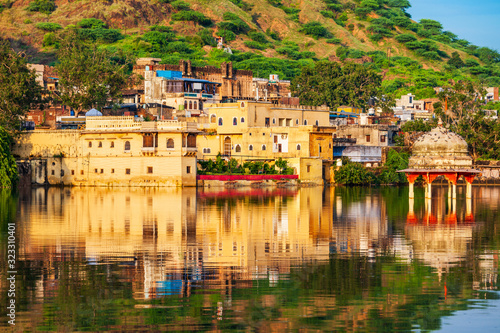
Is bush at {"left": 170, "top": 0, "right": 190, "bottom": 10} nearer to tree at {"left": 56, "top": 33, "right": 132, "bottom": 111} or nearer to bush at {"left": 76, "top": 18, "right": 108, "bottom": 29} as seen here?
bush at {"left": 76, "top": 18, "right": 108, "bottom": 29}

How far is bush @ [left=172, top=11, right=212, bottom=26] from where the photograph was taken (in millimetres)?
164625

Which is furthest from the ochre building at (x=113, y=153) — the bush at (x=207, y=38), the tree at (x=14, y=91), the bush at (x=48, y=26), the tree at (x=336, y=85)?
the bush at (x=48, y=26)

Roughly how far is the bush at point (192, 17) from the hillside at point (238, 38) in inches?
7.4

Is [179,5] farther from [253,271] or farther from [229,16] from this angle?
[253,271]

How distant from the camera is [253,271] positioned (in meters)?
21.0

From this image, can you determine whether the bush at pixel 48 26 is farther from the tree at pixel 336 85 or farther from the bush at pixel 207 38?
the tree at pixel 336 85

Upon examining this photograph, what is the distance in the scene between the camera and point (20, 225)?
104 feet

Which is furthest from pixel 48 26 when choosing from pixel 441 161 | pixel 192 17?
pixel 441 161

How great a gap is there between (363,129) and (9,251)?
186 ft

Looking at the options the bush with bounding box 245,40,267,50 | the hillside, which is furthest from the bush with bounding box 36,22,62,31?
the bush with bounding box 245,40,267,50

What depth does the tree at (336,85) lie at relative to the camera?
106312 mm

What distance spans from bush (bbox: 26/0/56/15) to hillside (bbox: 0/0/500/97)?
→ 0.19 meters

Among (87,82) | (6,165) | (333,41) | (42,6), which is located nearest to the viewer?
(6,165)

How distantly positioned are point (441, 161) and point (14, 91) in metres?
37.0
